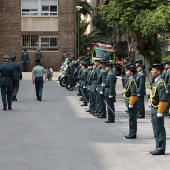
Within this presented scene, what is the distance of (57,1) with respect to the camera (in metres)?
53.2

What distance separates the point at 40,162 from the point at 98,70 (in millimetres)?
8895

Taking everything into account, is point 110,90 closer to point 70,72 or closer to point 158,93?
point 158,93

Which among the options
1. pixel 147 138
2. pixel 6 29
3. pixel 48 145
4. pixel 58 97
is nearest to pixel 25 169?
pixel 48 145

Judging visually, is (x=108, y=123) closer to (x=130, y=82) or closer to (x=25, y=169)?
(x=130, y=82)

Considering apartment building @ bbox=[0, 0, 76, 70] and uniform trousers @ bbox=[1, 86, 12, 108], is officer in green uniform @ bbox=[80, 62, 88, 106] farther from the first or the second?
apartment building @ bbox=[0, 0, 76, 70]

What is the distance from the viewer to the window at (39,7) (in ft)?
174

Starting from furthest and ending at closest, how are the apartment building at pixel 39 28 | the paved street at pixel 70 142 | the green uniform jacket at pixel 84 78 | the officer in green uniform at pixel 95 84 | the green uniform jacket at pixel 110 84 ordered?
1. the apartment building at pixel 39 28
2. the green uniform jacket at pixel 84 78
3. the officer in green uniform at pixel 95 84
4. the green uniform jacket at pixel 110 84
5. the paved street at pixel 70 142

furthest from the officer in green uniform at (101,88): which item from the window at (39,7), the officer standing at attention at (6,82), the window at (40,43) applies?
the window at (39,7)

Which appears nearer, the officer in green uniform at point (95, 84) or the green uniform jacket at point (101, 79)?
the green uniform jacket at point (101, 79)

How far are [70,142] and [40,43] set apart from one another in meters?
39.3

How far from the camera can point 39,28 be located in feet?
174

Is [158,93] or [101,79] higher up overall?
[158,93]

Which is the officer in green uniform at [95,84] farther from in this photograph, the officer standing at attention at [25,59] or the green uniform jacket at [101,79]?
the officer standing at attention at [25,59]

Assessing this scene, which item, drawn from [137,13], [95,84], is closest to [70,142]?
[95,84]
